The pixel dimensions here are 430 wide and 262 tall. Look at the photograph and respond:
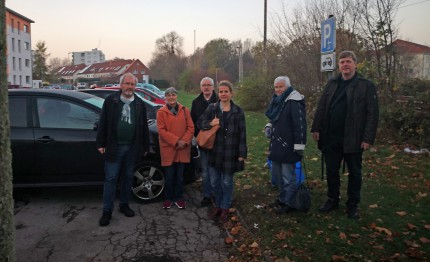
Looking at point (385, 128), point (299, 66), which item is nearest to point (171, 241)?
point (385, 128)

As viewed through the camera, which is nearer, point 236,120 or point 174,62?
point 236,120

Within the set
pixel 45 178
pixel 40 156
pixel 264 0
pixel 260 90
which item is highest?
pixel 264 0

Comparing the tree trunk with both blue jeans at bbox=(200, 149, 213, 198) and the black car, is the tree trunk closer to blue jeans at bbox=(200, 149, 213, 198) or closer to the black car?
the black car

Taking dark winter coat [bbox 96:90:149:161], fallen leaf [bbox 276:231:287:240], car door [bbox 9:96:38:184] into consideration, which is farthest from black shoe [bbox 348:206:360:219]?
car door [bbox 9:96:38:184]

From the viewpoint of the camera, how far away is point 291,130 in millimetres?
4605

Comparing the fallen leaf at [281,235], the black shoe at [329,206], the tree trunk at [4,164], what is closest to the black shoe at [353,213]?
the black shoe at [329,206]

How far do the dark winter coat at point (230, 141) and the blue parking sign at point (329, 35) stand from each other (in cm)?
231

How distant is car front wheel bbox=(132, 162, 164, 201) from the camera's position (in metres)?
5.43

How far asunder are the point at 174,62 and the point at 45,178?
229ft

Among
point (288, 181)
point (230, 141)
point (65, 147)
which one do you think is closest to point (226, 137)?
point (230, 141)

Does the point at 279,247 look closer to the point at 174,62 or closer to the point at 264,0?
the point at 264,0

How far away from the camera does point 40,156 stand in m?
5.18

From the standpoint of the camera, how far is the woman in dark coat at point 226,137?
470 centimetres

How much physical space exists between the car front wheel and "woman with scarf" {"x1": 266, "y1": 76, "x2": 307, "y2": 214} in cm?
175
